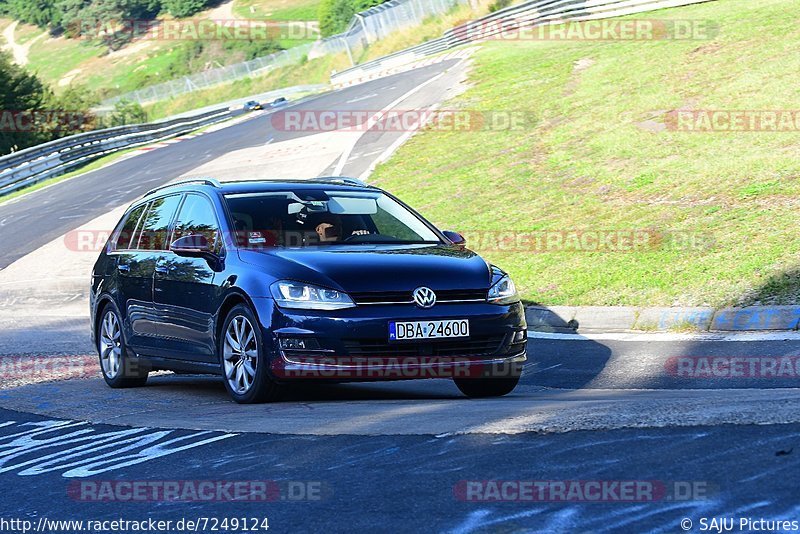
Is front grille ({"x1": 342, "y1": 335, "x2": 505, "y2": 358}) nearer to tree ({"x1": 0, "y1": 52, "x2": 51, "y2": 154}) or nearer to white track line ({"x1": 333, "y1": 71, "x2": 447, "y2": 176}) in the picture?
white track line ({"x1": 333, "y1": 71, "x2": 447, "y2": 176})

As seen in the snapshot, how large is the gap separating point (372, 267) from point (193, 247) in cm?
157

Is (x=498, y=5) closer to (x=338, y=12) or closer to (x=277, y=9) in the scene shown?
(x=338, y=12)

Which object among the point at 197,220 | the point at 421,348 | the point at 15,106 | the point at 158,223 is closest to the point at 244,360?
the point at 421,348

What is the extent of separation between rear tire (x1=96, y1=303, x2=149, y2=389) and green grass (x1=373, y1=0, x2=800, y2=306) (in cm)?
476

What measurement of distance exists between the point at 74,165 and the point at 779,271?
101ft

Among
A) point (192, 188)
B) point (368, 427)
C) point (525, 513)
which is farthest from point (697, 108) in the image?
point (525, 513)

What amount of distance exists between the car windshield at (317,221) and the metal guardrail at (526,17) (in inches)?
1078

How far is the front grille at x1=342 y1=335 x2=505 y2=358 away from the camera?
8.30 meters

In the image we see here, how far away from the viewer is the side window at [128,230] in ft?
36.2

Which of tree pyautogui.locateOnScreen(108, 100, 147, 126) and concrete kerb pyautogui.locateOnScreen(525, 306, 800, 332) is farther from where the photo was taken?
tree pyautogui.locateOnScreen(108, 100, 147, 126)

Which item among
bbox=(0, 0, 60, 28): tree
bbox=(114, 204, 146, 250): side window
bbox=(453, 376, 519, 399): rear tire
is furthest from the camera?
Result: bbox=(0, 0, 60, 28): tree

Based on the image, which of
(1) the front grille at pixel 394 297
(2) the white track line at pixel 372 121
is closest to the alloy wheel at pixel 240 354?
(1) the front grille at pixel 394 297

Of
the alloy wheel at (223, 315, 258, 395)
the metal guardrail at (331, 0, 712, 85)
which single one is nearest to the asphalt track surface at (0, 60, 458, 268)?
the metal guardrail at (331, 0, 712, 85)

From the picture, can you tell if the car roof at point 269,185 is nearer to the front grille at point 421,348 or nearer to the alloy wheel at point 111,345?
the alloy wheel at point 111,345
